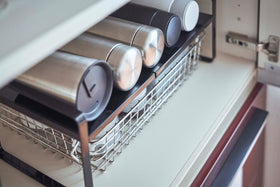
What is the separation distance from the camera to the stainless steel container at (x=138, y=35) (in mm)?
680

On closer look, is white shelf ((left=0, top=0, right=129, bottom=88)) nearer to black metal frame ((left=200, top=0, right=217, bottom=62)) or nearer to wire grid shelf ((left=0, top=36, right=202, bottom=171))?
wire grid shelf ((left=0, top=36, right=202, bottom=171))

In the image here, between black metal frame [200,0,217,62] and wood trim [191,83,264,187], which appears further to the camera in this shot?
black metal frame [200,0,217,62]

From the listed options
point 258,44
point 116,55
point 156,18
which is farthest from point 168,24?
point 258,44

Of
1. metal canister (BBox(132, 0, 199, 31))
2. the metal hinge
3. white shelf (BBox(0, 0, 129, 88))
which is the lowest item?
the metal hinge

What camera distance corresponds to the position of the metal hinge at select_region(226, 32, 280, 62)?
0.85 m

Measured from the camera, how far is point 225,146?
0.79 metres

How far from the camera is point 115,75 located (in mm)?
634

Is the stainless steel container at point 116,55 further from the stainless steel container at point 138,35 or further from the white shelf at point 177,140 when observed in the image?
the white shelf at point 177,140

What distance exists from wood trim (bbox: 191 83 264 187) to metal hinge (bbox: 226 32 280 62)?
8 centimetres

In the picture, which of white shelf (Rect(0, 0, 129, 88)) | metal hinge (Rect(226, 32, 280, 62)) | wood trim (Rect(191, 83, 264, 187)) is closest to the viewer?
white shelf (Rect(0, 0, 129, 88))

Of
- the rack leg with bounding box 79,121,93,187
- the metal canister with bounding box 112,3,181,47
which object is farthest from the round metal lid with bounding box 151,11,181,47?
the rack leg with bounding box 79,121,93,187

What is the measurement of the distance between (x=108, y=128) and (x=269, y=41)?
0.38 metres

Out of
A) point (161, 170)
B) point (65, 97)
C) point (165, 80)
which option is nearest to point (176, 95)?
point (165, 80)

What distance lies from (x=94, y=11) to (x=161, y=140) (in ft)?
1.00
